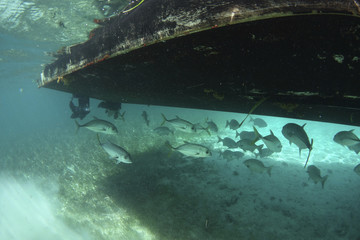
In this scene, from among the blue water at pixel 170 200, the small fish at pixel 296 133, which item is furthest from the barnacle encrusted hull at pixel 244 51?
the blue water at pixel 170 200

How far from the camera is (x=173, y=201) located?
17.3 ft

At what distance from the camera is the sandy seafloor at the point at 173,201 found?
437 cm

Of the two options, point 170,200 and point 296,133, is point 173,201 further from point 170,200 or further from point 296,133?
point 296,133

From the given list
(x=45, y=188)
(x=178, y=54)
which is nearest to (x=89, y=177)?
(x=45, y=188)

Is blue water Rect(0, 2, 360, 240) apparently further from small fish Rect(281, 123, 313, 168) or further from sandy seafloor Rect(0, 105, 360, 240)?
small fish Rect(281, 123, 313, 168)

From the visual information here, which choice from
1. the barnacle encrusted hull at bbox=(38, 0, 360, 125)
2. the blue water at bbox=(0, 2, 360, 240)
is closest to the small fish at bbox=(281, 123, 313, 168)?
the barnacle encrusted hull at bbox=(38, 0, 360, 125)

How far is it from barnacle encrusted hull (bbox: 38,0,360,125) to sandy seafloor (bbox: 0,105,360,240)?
296 centimetres

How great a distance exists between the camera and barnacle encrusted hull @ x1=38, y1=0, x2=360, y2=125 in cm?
153

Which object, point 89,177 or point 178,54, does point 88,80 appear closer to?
point 178,54

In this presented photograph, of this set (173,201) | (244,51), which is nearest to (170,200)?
(173,201)

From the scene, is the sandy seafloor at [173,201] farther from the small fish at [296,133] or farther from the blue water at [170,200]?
the small fish at [296,133]

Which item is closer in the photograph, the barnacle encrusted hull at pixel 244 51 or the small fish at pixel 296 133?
the barnacle encrusted hull at pixel 244 51

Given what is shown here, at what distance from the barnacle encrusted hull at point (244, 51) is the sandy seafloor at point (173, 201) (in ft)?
9.71

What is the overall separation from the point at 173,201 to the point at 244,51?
4669 millimetres
